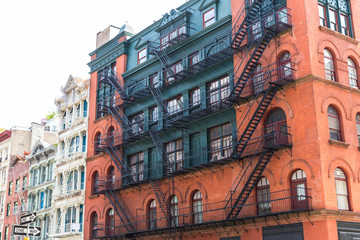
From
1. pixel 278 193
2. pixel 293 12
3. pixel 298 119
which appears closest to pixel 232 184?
pixel 278 193

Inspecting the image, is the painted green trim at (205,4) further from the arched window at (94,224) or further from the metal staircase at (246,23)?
the arched window at (94,224)

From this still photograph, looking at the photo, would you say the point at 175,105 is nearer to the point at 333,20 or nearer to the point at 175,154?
the point at 175,154

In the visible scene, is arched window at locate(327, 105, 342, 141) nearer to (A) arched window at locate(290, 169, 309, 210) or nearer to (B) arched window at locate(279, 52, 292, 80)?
(A) arched window at locate(290, 169, 309, 210)

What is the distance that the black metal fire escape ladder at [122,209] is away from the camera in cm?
3756

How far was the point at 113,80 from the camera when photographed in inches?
1703

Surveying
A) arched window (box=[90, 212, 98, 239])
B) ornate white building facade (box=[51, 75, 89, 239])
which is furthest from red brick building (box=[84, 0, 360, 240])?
ornate white building facade (box=[51, 75, 89, 239])

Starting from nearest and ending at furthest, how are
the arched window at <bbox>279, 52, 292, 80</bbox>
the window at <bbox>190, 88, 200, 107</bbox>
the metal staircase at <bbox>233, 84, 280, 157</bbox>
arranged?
the metal staircase at <bbox>233, 84, 280, 157</bbox> < the arched window at <bbox>279, 52, 292, 80</bbox> < the window at <bbox>190, 88, 200, 107</bbox>

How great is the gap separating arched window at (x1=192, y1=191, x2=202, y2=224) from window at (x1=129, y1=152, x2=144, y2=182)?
6881 millimetres

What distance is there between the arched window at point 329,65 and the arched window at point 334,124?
2032mm

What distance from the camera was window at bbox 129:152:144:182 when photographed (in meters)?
39.1

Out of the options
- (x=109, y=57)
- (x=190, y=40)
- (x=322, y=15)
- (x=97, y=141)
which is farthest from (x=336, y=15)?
(x=97, y=141)

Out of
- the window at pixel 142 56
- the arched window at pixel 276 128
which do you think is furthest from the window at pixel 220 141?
the window at pixel 142 56

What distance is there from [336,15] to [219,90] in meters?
9.15

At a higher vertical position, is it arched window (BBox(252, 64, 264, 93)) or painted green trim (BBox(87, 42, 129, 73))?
painted green trim (BBox(87, 42, 129, 73))
